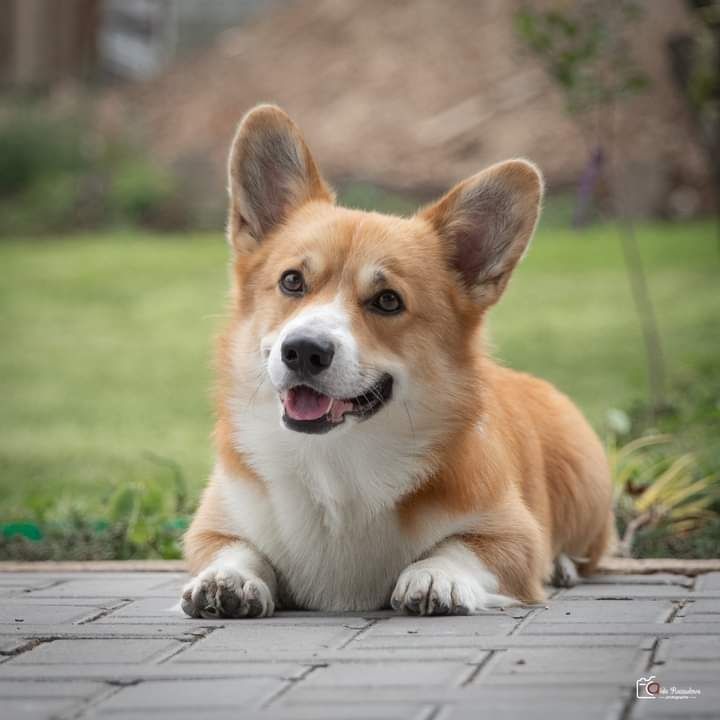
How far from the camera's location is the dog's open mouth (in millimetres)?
3023

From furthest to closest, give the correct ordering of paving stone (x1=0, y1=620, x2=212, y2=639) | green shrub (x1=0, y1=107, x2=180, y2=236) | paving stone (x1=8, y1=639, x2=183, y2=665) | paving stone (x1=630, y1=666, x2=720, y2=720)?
1. green shrub (x1=0, y1=107, x2=180, y2=236)
2. paving stone (x1=0, y1=620, x2=212, y2=639)
3. paving stone (x1=8, y1=639, x2=183, y2=665)
4. paving stone (x1=630, y1=666, x2=720, y2=720)

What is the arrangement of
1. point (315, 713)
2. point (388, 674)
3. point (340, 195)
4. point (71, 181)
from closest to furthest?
point (315, 713)
point (388, 674)
point (340, 195)
point (71, 181)

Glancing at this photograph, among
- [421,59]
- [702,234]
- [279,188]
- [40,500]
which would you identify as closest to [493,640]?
[279,188]

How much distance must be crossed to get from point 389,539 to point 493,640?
0.63m

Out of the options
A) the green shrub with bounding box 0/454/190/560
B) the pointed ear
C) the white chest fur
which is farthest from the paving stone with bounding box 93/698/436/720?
the green shrub with bounding box 0/454/190/560

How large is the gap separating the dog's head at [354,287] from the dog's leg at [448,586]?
0.32 m

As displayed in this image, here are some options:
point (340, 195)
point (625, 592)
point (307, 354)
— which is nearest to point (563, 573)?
point (625, 592)

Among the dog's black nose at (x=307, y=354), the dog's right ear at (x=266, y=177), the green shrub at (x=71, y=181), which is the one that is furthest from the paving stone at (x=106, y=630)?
the green shrub at (x=71, y=181)

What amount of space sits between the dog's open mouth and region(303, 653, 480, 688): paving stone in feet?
2.48

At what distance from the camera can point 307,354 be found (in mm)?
2908

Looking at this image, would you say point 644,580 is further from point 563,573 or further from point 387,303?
point 387,303

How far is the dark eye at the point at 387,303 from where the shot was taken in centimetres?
317

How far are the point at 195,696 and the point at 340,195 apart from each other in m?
10.6

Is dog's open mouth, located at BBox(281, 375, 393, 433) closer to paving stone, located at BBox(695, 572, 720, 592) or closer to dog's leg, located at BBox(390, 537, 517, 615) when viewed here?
dog's leg, located at BBox(390, 537, 517, 615)
